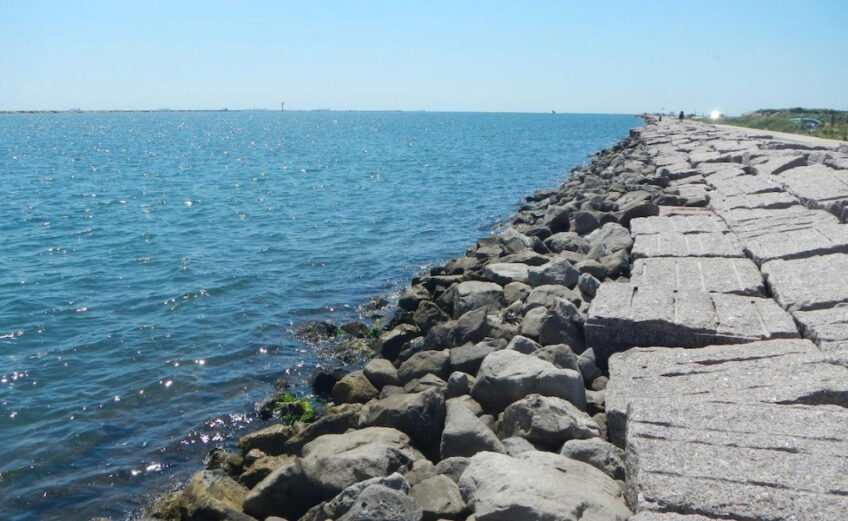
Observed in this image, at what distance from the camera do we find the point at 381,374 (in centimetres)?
633

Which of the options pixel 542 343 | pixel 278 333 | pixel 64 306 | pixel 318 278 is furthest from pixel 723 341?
pixel 64 306

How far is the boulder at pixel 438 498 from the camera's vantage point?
3.56m

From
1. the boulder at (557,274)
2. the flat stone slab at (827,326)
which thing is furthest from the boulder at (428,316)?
the flat stone slab at (827,326)

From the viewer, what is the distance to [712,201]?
10.0 m

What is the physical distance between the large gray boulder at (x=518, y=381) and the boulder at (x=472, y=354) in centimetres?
55

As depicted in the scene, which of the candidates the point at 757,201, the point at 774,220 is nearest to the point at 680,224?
the point at 774,220

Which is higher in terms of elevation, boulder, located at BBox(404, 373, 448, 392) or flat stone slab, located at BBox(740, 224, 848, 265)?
flat stone slab, located at BBox(740, 224, 848, 265)

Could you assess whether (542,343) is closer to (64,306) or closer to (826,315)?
(826,315)

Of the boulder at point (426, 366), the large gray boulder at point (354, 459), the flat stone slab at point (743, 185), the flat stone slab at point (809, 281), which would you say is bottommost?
the boulder at point (426, 366)

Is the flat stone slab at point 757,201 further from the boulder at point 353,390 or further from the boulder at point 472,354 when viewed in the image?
the boulder at point 353,390

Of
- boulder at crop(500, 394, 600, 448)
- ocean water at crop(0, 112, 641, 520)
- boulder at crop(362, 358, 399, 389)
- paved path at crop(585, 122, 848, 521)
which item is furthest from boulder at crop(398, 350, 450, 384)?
ocean water at crop(0, 112, 641, 520)

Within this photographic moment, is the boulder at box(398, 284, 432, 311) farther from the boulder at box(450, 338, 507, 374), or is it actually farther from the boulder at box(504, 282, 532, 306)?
the boulder at box(450, 338, 507, 374)

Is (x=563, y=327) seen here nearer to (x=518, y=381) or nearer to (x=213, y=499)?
(x=518, y=381)

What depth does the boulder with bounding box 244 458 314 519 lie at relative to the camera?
4266 millimetres
